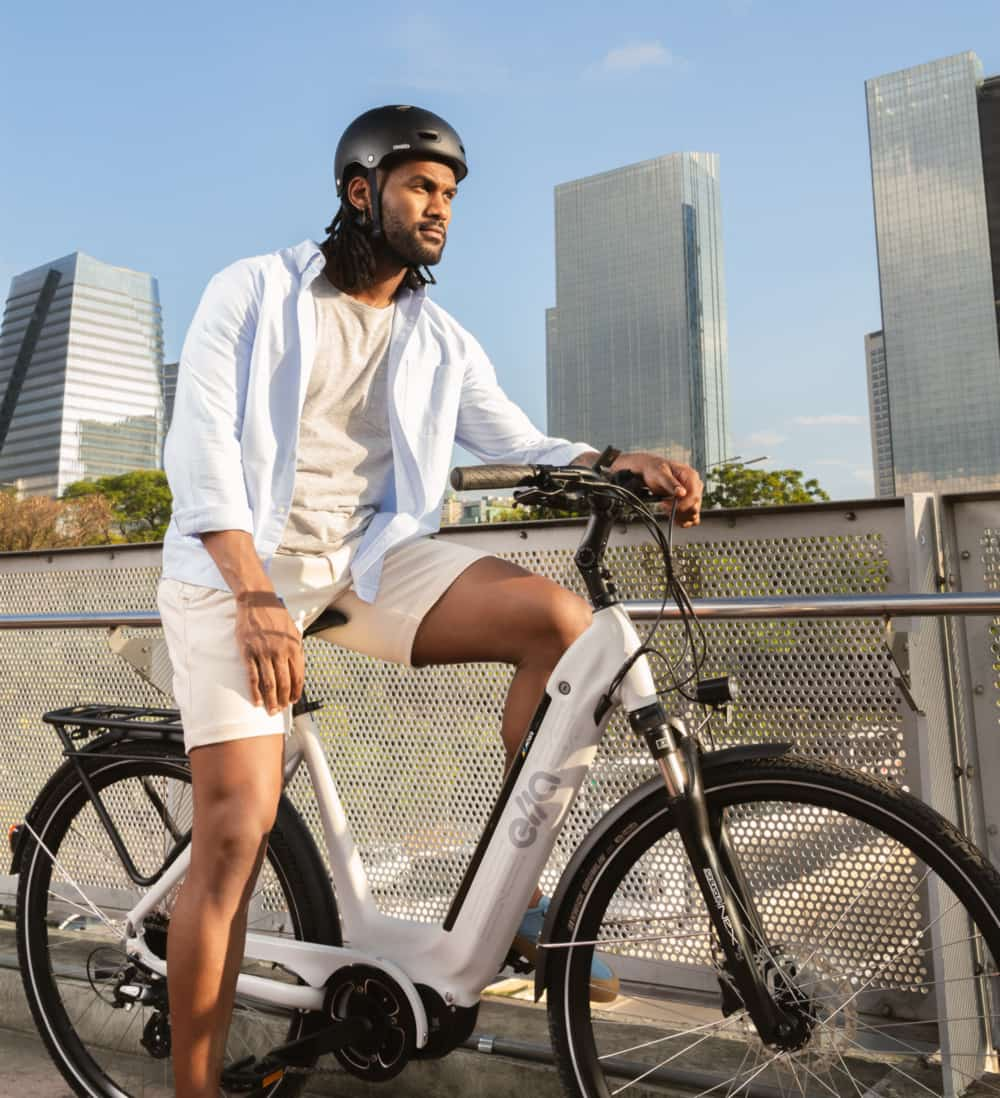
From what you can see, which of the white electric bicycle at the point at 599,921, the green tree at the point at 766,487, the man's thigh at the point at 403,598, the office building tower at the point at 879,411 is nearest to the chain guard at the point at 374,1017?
the white electric bicycle at the point at 599,921

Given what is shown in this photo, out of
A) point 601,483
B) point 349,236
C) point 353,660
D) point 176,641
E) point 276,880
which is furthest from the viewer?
point 353,660

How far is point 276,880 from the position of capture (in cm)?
263

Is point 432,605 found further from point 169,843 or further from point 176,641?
point 169,843

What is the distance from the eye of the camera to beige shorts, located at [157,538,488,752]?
224cm

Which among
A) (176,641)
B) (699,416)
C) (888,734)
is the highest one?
(699,416)

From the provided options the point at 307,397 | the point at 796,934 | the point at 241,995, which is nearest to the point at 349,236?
the point at 307,397

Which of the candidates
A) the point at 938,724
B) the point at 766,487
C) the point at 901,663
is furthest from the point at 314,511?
the point at 766,487

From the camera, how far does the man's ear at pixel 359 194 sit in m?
2.46

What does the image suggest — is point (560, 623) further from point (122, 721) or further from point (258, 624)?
point (122, 721)

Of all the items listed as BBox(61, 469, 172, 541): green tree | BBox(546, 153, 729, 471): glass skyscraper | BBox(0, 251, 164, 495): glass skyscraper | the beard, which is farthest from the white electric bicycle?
BBox(0, 251, 164, 495): glass skyscraper

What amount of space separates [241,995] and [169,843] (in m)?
0.41

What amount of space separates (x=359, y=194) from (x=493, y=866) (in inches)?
55.0

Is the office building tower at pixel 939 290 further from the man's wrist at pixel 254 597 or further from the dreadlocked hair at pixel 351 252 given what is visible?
the man's wrist at pixel 254 597

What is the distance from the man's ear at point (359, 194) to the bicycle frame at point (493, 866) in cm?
99
